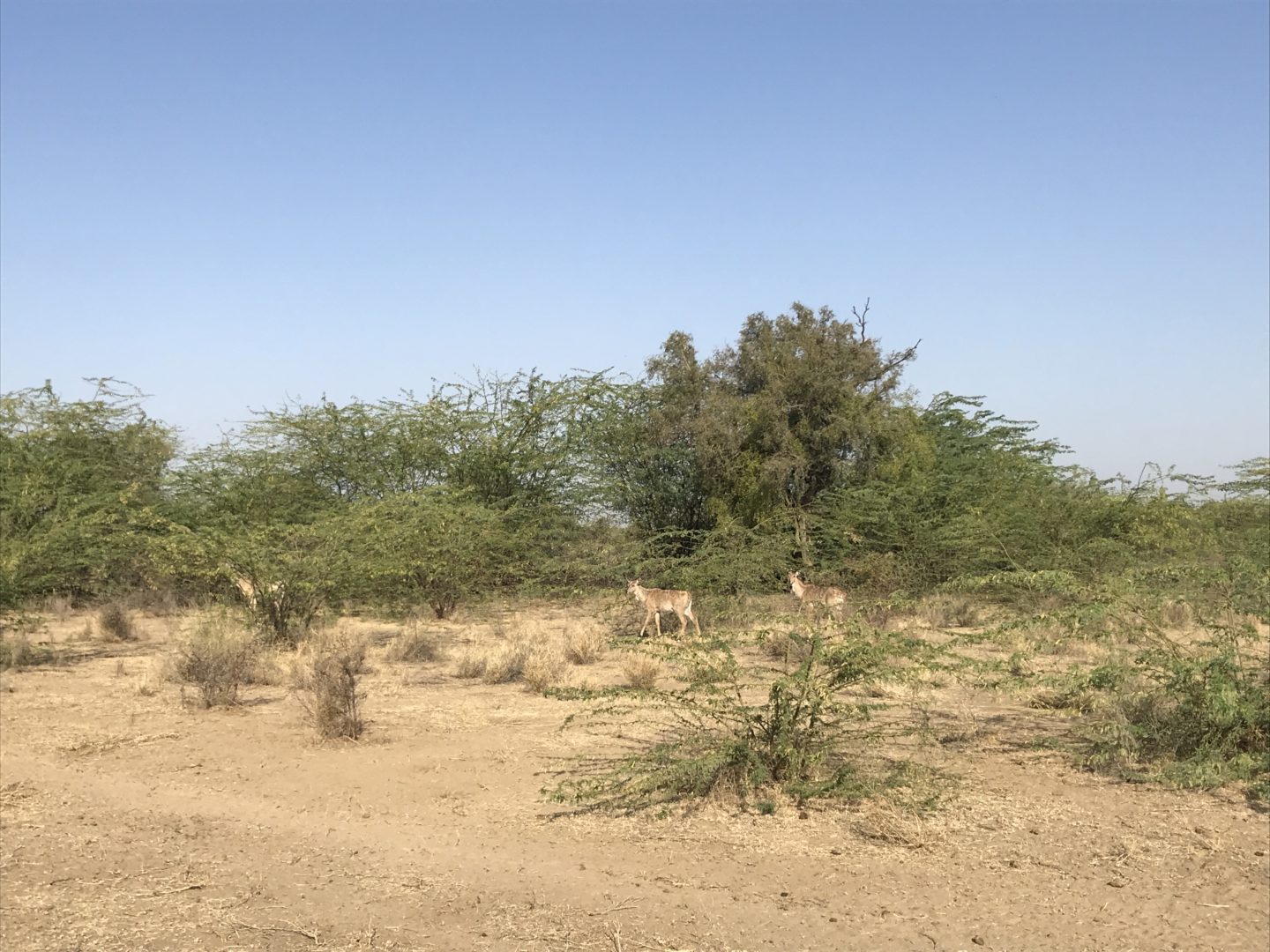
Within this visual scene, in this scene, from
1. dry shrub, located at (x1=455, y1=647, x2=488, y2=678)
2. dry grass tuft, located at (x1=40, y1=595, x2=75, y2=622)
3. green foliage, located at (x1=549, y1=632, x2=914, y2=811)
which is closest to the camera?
green foliage, located at (x1=549, y1=632, x2=914, y2=811)

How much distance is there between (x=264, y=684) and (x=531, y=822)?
236 inches

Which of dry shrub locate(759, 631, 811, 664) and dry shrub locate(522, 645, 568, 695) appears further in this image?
dry shrub locate(522, 645, 568, 695)

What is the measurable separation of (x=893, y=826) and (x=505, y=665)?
6682 mm

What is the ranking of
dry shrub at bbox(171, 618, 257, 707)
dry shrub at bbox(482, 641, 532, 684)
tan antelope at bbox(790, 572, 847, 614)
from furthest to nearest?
tan antelope at bbox(790, 572, 847, 614) < dry shrub at bbox(482, 641, 532, 684) < dry shrub at bbox(171, 618, 257, 707)

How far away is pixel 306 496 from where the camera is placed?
21.6 m

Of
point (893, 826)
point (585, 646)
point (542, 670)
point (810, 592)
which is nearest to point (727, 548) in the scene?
point (810, 592)

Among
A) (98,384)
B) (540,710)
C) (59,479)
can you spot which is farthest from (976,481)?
(98,384)

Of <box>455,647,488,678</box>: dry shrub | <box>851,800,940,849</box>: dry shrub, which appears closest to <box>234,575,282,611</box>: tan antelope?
<box>455,647,488,678</box>: dry shrub

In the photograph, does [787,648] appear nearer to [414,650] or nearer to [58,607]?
[414,650]

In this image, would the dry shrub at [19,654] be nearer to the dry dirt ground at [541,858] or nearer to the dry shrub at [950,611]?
the dry dirt ground at [541,858]

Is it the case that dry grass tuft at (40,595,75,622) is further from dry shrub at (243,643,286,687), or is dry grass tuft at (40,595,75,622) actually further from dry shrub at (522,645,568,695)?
dry shrub at (522,645,568,695)

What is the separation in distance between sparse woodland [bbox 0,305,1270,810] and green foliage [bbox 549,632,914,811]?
31mm

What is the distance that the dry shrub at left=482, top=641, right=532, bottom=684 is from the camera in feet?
41.0

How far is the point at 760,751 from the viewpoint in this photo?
7914 mm
